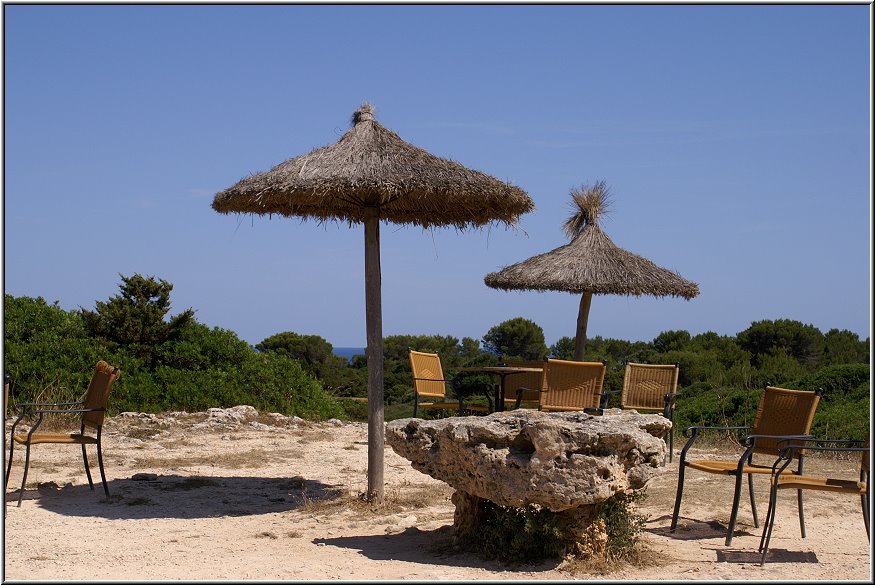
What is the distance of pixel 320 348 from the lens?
2519cm

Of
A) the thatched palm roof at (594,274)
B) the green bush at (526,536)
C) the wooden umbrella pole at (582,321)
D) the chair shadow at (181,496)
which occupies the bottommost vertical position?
the chair shadow at (181,496)

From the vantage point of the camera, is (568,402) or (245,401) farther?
(245,401)

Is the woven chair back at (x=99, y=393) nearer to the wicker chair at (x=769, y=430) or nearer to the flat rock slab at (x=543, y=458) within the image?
the flat rock slab at (x=543, y=458)

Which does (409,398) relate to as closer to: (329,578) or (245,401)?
(245,401)

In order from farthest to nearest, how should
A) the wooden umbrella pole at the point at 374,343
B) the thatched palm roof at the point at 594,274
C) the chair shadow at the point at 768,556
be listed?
the thatched palm roof at the point at 594,274 < the wooden umbrella pole at the point at 374,343 < the chair shadow at the point at 768,556

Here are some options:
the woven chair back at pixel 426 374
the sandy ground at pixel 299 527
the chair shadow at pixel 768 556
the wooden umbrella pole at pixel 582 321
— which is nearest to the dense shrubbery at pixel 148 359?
the sandy ground at pixel 299 527

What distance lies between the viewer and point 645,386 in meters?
9.33

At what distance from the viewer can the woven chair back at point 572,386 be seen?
27.7ft

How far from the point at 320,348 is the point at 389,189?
19.3m

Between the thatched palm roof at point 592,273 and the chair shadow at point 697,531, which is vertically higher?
the thatched palm roof at point 592,273

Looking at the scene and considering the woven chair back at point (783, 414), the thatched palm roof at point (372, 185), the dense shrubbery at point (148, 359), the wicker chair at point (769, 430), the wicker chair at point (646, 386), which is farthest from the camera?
the dense shrubbery at point (148, 359)

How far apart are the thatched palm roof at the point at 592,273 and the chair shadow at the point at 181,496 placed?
4072 mm

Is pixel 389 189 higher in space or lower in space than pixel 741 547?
higher

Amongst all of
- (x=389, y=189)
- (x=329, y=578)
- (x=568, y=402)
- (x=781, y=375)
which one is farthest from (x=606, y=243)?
(x=329, y=578)
